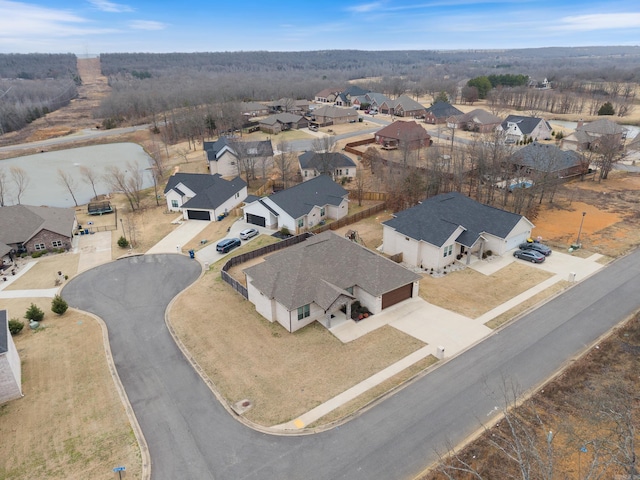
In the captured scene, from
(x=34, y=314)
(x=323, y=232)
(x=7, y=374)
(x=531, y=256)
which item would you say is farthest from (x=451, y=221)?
(x=34, y=314)

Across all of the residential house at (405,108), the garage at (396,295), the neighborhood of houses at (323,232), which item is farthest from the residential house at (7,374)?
the residential house at (405,108)

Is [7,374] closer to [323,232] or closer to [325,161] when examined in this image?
[323,232]

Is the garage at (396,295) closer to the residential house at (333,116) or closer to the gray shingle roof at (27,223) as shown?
the gray shingle roof at (27,223)

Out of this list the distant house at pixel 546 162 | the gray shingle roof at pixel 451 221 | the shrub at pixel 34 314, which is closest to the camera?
the shrub at pixel 34 314

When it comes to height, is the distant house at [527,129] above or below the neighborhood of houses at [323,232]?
above

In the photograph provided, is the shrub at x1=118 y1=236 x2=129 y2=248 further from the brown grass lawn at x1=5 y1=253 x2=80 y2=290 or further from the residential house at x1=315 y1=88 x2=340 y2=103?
the residential house at x1=315 y1=88 x2=340 y2=103

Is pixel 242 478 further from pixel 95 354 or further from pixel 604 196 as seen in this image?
pixel 604 196

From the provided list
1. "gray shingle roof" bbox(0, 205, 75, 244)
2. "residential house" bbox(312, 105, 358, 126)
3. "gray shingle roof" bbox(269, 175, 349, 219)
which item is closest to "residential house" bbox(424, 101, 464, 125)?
"residential house" bbox(312, 105, 358, 126)
